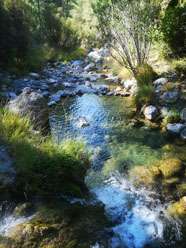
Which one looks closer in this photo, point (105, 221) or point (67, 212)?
point (67, 212)

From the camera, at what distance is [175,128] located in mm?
5457

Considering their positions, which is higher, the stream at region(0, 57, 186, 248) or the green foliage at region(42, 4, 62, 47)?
the green foliage at region(42, 4, 62, 47)

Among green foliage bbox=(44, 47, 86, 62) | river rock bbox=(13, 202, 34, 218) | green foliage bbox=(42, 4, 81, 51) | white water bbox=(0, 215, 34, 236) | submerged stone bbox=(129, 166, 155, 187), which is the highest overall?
green foliage bbox=(42, 4, 81, 51)

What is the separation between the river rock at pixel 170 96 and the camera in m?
6.52

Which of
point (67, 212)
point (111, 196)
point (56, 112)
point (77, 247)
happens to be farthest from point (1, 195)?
point (56, 112)

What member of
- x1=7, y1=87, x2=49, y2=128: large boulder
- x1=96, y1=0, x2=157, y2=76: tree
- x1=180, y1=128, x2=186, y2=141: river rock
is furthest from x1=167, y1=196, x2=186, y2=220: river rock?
x1=96, y1=0, x2=157, y2=76: tree

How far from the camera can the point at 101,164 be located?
4.25 metres

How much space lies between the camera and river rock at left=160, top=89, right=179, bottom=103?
652 centimetres

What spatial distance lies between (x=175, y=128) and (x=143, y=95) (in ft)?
6.37

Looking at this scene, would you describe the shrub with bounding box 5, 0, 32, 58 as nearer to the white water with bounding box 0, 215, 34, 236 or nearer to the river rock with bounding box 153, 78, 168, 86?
the river rock with bounding box 153, 78, 168, 86

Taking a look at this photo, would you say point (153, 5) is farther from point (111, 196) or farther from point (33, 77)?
point (111, 196)

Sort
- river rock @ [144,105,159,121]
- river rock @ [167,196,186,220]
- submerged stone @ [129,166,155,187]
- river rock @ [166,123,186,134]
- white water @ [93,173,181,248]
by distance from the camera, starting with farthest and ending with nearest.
Answer: river rock @ [144,105,159,121] → river rock @ [166,123,186,134] → submerged stone @ [129,166,155,187] → river rock @ [167,196,186,220] → white water @ [93,173,181,248]

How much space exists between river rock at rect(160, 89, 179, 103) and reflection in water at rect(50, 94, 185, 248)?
1211 mm

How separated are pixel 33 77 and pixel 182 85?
24.6 feet
